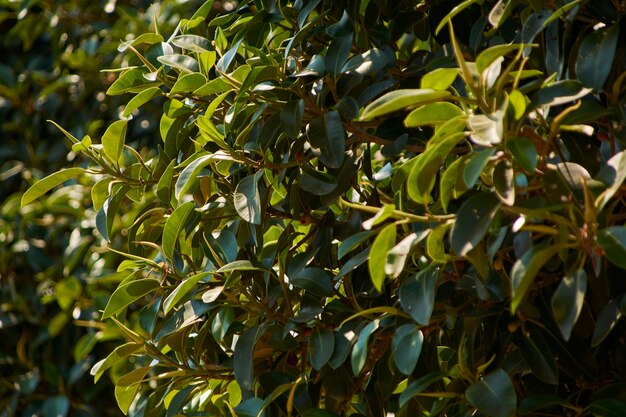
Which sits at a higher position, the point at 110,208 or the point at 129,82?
the point at 129,82

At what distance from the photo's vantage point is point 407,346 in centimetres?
96

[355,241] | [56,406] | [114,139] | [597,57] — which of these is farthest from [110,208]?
[56,406]

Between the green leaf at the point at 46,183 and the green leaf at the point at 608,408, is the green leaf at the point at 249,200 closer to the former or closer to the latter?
the green leaf at the point at 46,183

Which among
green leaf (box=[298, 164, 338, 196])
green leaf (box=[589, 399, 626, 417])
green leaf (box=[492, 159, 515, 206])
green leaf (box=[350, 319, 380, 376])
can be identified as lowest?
green leaf (box=[589, 399, 626, 417])

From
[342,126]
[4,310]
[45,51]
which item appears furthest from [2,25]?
[342,126]

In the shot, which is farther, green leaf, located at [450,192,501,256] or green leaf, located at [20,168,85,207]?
green leaf, located at [20,168,85,207]

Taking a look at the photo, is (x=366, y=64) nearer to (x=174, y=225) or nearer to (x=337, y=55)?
(x=337, y=55)

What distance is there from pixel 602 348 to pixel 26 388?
1.95 metres

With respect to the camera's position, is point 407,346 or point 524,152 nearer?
point 524,152

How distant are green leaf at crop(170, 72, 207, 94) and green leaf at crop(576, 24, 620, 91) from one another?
45cm

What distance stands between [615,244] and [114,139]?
0.70m

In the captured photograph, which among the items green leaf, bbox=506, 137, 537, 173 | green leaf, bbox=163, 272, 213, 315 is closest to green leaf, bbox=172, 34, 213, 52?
green leaf, bbox=163, 272, 213, 315

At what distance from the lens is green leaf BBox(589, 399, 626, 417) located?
0.89 meters

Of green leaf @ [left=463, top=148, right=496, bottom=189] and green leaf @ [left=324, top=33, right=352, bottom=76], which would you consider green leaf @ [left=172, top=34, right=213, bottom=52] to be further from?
green leaf @ [left=463, top=148, right=496, bottom=189]
